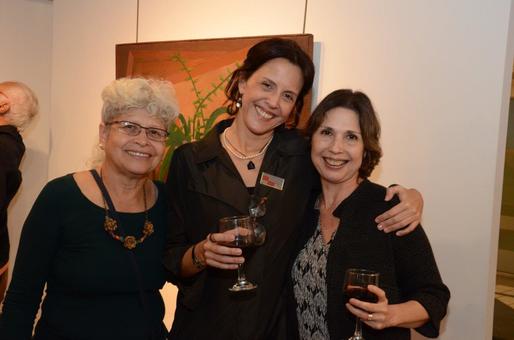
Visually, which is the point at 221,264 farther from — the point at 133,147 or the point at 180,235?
the point at 133,147

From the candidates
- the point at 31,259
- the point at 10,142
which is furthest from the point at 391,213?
the point at 10,142

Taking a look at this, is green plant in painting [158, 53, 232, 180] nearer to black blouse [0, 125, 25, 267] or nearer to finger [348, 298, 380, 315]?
black blouse [0, 125, 25, 267]

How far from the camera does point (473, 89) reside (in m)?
2.53

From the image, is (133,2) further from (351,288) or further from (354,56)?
(351,288)

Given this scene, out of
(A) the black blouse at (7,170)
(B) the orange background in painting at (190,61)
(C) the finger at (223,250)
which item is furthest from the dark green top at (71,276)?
(A) the black blouse at (7,170)

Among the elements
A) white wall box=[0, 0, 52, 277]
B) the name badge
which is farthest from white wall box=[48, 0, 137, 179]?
the name badge

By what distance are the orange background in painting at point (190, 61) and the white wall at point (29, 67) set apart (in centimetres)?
133

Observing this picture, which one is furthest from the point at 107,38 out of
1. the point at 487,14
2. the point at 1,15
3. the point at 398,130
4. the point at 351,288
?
the point at 351,288

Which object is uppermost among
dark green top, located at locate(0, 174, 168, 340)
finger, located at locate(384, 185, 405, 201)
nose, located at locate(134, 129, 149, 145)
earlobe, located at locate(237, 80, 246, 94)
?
earlobe, located at locate(237, 80, 246, 94)

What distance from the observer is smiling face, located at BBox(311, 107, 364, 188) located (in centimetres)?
203

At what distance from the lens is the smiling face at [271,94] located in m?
2.22

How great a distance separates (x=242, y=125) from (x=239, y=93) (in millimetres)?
200

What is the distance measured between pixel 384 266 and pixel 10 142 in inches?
130

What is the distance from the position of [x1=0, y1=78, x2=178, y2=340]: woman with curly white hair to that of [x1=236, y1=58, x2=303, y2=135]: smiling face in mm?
351
